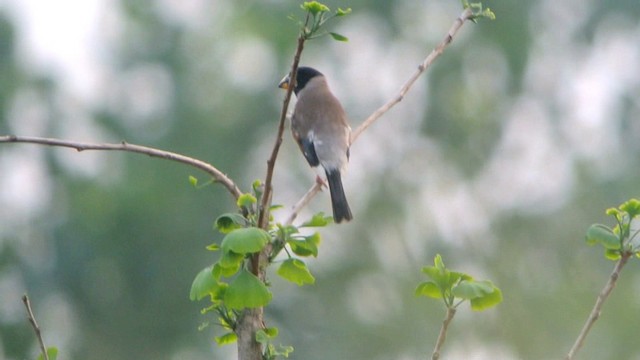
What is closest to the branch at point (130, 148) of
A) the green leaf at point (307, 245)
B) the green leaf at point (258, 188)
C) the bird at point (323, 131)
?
the green leaf at point (258, 188)

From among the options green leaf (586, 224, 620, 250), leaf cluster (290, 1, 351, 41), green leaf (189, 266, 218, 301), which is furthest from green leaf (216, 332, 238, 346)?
green leaf (586, 224, 620, 250)

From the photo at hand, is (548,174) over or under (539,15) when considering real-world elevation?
under

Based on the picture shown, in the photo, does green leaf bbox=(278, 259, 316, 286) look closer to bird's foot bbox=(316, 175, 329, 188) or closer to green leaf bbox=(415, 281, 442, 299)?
green leaf bbox=(415, 281, 442, 299)

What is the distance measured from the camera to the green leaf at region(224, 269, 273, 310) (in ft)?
7.86

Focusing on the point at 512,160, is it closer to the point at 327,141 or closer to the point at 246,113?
the point at 246,113

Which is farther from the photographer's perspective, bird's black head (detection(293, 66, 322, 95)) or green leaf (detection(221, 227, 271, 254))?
bird's black head (detection(293, 66, 322, 95))

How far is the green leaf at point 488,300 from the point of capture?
8.11ft

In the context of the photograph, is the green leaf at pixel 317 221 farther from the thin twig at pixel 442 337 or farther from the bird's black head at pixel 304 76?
the bird's black head at pixel 304 76

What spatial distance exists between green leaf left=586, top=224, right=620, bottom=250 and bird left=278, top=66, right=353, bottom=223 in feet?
8.66

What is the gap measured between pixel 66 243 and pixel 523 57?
8525mm

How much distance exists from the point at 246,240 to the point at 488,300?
0.47 metres

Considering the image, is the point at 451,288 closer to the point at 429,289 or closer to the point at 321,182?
the point at 429,289

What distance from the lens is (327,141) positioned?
5836mm

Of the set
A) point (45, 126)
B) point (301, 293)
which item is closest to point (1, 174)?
point (45, 126)
